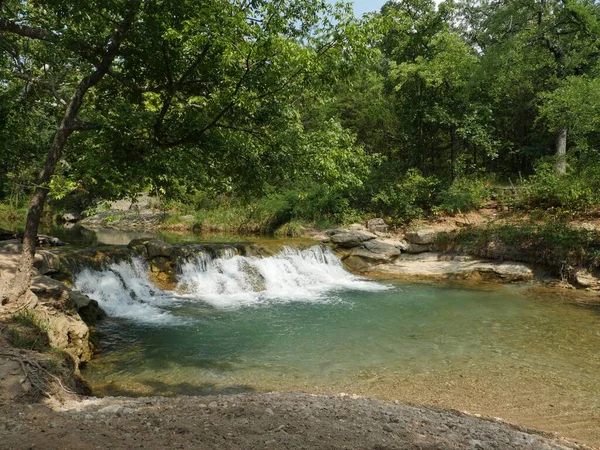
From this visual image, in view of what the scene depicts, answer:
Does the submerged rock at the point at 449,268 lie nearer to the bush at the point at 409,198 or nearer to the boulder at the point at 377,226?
the boulder at the point at 377,226

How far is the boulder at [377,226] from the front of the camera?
19.2 metres

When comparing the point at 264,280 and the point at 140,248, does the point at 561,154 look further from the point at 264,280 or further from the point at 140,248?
the point at 140,248

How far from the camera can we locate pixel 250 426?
3846 mm

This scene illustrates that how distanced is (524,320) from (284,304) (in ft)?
18.8

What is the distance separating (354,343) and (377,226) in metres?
11.6

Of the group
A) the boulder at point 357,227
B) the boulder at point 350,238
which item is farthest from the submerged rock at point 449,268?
the boulder at point 357,227

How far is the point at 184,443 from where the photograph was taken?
340 cm

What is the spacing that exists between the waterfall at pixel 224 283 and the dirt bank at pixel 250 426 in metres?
5.69

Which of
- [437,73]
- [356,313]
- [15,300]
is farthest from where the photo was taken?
[437,73]

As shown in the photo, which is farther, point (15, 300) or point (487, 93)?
point (487, 93)

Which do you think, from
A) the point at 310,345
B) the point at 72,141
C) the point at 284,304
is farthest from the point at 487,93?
the point at 72,141

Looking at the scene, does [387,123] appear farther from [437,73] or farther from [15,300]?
[15,300]

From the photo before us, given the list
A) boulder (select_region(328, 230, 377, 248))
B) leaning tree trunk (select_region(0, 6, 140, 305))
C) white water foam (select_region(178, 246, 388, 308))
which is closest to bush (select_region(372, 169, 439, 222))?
boulder (select_region(328, 230, 377, 248))

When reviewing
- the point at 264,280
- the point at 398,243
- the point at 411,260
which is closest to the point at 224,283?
the point at 264,280
